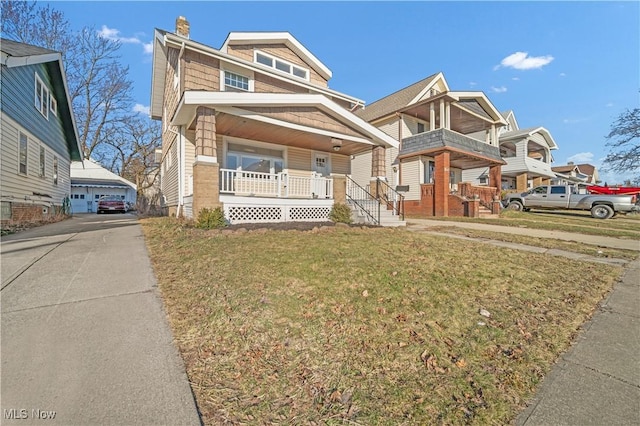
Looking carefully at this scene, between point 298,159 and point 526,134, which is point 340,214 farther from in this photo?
point 526,134

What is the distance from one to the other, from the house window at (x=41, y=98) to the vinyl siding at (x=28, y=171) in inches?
56.8

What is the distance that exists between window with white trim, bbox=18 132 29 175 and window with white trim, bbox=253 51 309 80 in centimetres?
993

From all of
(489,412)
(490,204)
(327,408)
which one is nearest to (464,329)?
(489,412)

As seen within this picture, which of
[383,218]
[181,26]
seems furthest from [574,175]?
[181,26]

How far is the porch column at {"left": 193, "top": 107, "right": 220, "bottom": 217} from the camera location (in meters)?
7.91

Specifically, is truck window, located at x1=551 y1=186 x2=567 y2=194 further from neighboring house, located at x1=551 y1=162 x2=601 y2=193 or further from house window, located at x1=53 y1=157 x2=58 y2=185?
house window, located at x1=53 y1=157 x2=58 y2=185

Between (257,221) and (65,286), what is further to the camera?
(257,221)

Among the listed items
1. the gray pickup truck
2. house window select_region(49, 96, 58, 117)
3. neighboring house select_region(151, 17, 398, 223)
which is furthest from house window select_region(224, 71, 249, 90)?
the gray pickup truck

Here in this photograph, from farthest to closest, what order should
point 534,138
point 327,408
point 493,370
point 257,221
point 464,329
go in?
point 534,138 → point 257,221 → point 464,329 → point 493,370 → point 327,408

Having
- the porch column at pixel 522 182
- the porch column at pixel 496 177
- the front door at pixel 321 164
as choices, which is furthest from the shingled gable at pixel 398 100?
the porch column at pixel 522 182

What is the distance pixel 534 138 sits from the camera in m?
27.6

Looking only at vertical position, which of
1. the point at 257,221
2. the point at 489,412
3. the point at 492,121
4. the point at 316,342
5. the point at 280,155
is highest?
the point at 492,121

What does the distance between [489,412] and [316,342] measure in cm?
142

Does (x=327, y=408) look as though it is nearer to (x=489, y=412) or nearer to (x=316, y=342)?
(x=316, y=342)
